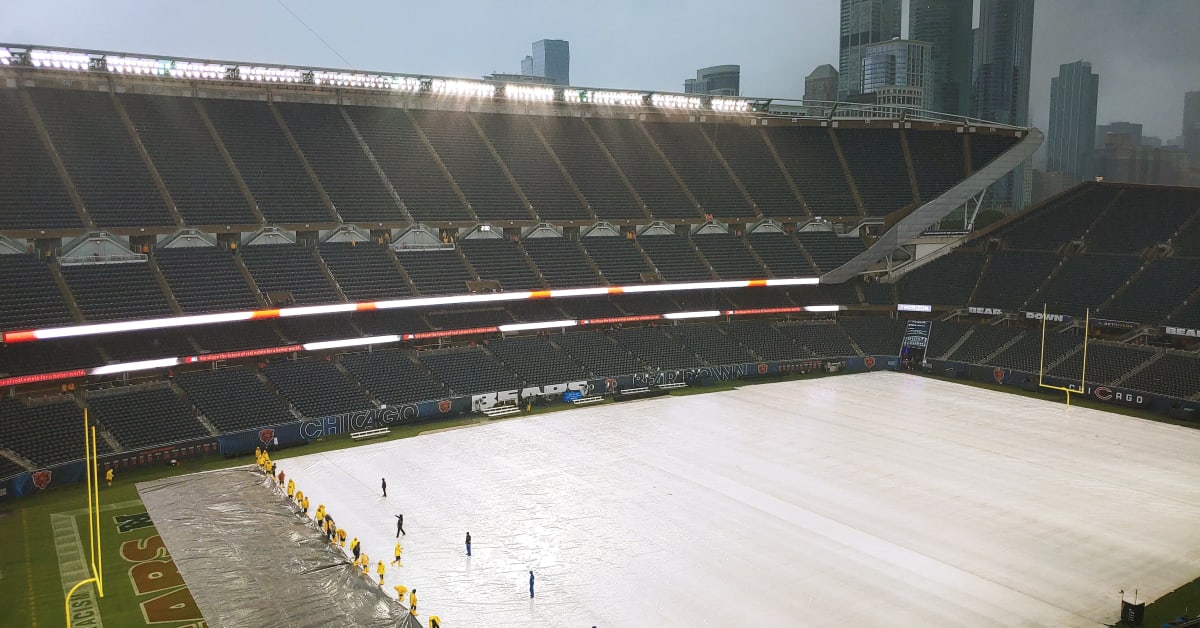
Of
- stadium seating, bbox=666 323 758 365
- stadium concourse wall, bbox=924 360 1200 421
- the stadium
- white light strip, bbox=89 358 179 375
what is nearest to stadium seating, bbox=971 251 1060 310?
the stadium

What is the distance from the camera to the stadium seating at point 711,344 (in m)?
53.4

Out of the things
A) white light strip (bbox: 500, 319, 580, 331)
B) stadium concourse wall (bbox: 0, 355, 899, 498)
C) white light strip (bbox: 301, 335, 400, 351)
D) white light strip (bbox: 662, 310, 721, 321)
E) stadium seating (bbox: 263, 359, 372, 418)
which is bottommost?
stadium concourse wall (bbox: 0, 355, 899, 498)

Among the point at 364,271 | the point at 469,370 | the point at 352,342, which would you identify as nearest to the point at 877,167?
the point at 469,370

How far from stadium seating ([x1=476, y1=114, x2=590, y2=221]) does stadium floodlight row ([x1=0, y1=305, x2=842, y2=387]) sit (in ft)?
30.0

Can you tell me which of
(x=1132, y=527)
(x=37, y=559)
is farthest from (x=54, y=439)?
(x=1132, y=527)

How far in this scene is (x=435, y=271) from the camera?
49000 millimetres

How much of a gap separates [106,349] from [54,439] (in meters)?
6.66

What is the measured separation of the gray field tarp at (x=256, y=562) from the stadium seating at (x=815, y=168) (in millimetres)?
49698

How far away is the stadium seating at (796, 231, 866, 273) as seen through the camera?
61.6m

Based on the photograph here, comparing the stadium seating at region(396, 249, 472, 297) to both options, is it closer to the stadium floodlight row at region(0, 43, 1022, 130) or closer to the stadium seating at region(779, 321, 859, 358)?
the stadium floodlight row at region(0, 43, 1022, 130)

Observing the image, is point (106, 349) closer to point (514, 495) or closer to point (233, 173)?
point (233, 173)

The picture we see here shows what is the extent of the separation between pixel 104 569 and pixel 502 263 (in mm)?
31254

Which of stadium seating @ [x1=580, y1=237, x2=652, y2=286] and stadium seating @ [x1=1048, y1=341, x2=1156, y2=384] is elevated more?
stadium seating @ [x1=580, y1=237, x2=652, y2=286]

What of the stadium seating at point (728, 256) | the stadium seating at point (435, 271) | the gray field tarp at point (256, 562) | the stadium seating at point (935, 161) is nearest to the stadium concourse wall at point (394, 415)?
the gray field tarp at point (256, 562)
